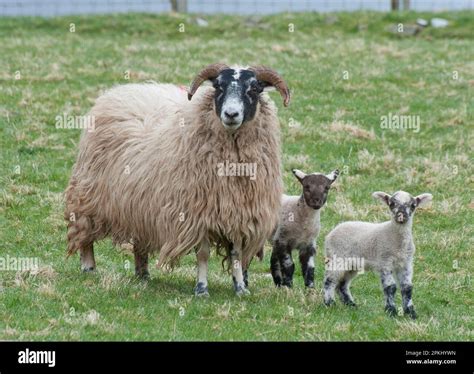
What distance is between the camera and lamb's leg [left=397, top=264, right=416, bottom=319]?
422 inches

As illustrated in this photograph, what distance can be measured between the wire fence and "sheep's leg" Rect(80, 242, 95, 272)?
1964cm

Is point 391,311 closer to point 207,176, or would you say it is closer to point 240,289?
point 240,289

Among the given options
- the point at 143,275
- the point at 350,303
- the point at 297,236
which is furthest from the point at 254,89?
the point at 143,275

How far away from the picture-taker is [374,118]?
20.8m

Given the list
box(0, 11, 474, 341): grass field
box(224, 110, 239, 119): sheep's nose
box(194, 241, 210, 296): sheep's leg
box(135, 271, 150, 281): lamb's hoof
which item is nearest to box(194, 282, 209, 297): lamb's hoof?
box(194, 241, 210, 296): sheep's leg

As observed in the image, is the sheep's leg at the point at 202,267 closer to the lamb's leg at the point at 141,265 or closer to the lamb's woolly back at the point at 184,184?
the lamb's woolly back at the point at 184,184

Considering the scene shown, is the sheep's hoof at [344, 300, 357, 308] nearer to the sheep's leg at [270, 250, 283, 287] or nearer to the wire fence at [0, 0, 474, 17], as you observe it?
the sheep's leg at [270, 250, 283, 287]

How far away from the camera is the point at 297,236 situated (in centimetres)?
1199

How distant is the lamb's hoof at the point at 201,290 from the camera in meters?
11.4

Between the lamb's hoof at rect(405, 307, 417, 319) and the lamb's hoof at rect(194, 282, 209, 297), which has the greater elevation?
the lamb's hoof at rect(194, 282, 209, 297)

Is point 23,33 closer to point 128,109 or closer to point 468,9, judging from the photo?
point 468,9

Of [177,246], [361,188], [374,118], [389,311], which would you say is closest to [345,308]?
[389,311]

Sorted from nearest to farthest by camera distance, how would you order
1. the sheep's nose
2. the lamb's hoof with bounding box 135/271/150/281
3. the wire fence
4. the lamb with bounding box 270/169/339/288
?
1. the sheep's nose
2. the lamb with bounding box 270/169/339/288
3. the lamb's hoof with bounding box 135/271/150/281
4. the wire fence

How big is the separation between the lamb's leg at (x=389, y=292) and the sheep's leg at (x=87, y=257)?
157 inches
